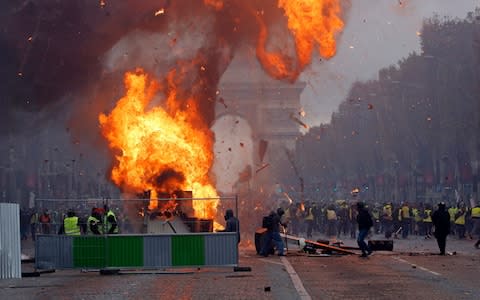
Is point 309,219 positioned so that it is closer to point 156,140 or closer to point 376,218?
point 376,218

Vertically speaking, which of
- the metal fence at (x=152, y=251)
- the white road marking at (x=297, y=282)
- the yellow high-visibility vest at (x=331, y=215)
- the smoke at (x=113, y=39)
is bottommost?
the white road marking at (x=297, y=282)

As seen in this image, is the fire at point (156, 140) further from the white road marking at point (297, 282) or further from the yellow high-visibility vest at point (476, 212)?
the yellow high-visibility vest at point (476, 212)

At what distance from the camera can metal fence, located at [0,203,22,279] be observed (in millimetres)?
26125

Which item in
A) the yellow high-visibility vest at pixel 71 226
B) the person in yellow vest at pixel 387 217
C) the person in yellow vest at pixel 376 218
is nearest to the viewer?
the yellow high-visibility vest at pixel 71 226

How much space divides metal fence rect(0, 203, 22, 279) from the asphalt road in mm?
621

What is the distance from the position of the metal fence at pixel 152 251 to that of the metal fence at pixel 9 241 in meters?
1.00

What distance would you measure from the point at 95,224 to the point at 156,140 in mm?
9760

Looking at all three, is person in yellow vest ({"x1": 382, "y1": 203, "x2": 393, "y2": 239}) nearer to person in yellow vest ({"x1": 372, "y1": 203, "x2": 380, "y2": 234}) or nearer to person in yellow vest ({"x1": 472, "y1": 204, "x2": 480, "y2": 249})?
person in yellow vest ({"x1": 372, "y1": 203, "x2": 380, "y2": 234})

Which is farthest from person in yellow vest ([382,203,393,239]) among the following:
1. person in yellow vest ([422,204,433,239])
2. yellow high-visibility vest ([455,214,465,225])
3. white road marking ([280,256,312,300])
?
white road marking ([280,256,312,300])

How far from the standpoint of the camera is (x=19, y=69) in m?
39.7

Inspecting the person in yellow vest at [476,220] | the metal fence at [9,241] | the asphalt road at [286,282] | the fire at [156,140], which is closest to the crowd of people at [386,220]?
Answer: the person in yellow vest at [476,220]

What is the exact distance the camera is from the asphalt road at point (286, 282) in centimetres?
2044

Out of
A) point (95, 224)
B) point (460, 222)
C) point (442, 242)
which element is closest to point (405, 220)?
point (460, 222)

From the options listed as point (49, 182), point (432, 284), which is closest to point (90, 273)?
point (432, 284)
